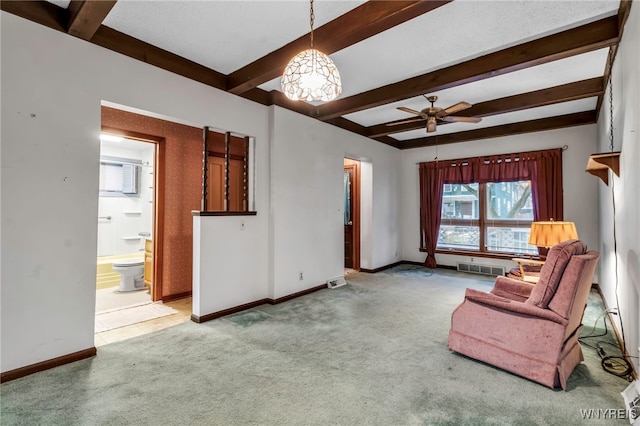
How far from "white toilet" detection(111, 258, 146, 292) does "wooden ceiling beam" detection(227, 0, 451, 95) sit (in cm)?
313

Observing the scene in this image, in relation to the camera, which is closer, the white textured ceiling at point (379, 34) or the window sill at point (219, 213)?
the white textured ceiling at point (379, 34)

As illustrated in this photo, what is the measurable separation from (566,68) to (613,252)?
79.5 inches

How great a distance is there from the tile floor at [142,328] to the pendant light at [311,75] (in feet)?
9.05

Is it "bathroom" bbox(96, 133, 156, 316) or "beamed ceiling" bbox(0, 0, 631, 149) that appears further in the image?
"bathroom" bbox(96, 133, 156, 316)

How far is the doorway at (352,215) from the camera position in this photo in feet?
20.3

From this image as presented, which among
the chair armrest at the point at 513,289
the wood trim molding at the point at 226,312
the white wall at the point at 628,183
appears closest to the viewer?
the white wall at the point at 628,183

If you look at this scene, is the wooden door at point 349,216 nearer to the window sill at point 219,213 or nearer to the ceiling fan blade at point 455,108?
the ceiling fan blade at point 455,108

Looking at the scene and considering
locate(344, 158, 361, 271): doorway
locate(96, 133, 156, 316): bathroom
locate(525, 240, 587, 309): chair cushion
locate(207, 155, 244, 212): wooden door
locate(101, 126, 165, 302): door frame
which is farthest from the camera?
locate(344, 158, 361, 271): doorway

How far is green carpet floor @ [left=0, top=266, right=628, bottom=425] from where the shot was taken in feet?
6.00

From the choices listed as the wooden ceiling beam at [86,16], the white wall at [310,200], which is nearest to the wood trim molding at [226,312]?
the white wall at [310,200]

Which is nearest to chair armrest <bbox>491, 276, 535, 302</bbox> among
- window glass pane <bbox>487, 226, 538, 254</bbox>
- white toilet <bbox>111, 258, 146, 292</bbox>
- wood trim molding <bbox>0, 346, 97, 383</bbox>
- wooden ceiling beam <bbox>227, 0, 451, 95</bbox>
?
wooden ceiling beam <bbox>227, 0, 451, 95</bbox>

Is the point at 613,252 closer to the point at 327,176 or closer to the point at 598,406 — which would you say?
the point at 598,406

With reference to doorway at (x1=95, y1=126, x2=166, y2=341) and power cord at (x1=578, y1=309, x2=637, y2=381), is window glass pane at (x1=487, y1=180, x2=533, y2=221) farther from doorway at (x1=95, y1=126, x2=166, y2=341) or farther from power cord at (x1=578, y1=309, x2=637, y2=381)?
doorway at (x1=95, y1=126, x2=166, y2=341)

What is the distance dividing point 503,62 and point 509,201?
3352 mm
